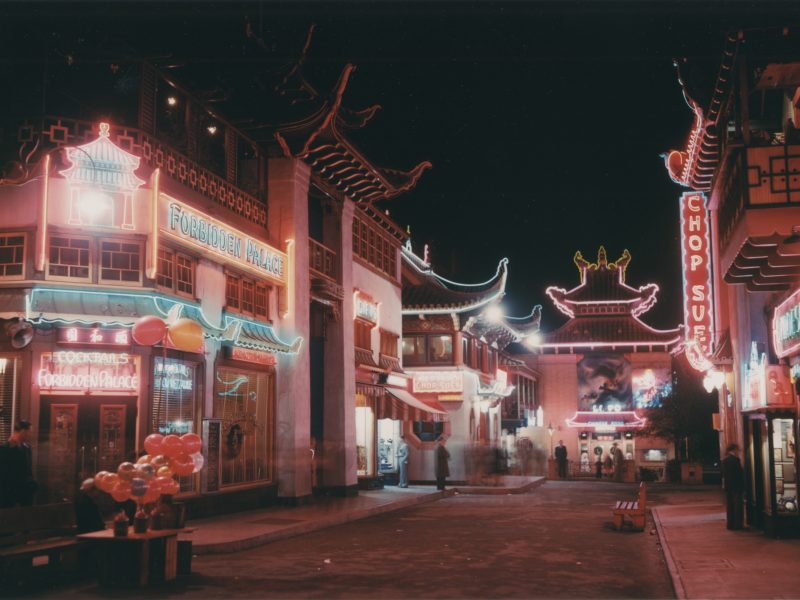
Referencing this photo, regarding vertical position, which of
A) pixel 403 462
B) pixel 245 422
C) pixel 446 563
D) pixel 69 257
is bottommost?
pixel 446 563

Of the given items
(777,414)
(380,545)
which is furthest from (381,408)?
(777,414)

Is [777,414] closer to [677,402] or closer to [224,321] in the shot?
[224,321]

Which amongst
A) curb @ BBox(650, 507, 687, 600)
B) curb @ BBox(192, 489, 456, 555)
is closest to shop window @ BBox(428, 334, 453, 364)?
curb @ BBox(192, 489, 456, 555)

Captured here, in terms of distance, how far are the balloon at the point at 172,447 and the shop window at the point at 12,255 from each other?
5.64 m

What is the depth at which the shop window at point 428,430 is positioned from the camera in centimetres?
3919

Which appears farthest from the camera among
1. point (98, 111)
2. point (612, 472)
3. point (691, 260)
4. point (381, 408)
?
point (612, 472)

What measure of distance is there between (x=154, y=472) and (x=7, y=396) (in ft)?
18.1

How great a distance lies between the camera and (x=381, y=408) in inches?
1258

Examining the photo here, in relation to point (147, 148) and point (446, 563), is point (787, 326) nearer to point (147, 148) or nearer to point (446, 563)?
point (446, 563)

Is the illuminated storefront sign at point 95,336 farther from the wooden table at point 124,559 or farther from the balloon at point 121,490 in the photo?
the wooden table at point 124,559

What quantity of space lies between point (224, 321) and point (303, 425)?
15.6 feet

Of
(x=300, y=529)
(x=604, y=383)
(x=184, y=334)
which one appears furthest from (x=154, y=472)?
(x=604, y=383)

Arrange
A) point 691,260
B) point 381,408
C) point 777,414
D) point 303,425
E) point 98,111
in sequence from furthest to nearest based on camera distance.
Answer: point 381,408
point 691,260
point 303,425
point 98,111
point 777,414

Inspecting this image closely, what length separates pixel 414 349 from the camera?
131ft
